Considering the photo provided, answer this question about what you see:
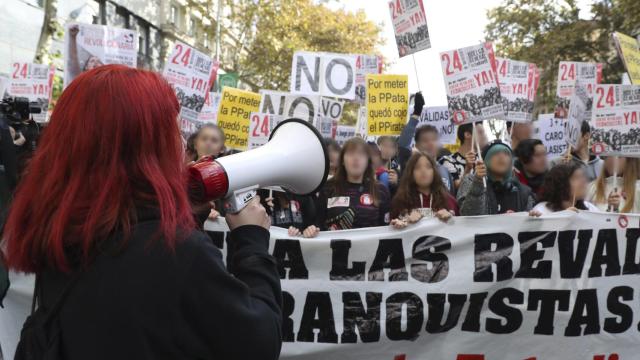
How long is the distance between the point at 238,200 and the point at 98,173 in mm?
467

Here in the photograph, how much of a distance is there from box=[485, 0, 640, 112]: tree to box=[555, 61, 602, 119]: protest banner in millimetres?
12355

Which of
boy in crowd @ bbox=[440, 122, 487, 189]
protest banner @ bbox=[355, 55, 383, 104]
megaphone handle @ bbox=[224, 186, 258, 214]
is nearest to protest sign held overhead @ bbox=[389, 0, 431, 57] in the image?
boy in crowd @ bbox=[440, 122, 487, 189]

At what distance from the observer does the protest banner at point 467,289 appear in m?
4.00

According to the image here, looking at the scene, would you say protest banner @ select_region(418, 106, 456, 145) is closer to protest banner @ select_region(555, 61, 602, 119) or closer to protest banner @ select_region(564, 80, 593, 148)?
protest banner @ select_region(555, 61, 602, 119)

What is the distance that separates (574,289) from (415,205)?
125cm

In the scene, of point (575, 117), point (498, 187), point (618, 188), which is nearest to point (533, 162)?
point (575, 117)

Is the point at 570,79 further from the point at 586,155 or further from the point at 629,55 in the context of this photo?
the point at 629,55

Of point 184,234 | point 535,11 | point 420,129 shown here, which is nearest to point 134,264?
point 184,234

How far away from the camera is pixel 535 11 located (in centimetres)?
2042

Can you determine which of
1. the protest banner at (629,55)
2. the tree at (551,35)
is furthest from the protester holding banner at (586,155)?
the tree at (551,35)

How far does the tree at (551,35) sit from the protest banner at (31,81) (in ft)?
48.2

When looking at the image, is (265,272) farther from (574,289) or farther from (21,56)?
(21,56)

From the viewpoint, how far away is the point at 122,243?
1419 millimetres

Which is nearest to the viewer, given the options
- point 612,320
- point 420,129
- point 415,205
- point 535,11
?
point 612,320
